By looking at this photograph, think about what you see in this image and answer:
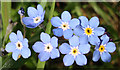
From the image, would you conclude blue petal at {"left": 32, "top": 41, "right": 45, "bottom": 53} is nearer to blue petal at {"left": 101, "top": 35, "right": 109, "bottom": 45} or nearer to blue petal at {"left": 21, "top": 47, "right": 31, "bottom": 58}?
blue petal at {"left": 21, "top": 47, "right": 31, "bottom": 58}

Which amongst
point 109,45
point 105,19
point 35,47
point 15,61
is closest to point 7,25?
point 15,61

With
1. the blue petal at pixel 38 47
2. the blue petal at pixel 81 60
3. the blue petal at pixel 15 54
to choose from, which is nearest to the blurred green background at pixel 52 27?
the blue petal at pixel 15 54

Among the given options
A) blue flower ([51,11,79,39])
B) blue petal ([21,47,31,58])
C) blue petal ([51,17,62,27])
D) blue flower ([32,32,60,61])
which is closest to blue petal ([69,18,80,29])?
blue flower ([51,11,79,39])

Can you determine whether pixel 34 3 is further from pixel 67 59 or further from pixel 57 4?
pixel 67 59

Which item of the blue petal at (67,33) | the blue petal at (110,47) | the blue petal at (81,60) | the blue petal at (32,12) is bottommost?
the blue petal at (81,60)

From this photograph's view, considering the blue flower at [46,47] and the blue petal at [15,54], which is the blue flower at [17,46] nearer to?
the blue petal at [15,54]

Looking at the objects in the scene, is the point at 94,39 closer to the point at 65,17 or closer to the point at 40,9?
the point at 65,17

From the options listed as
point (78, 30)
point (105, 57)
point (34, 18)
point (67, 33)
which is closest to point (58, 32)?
point (67, 33)
